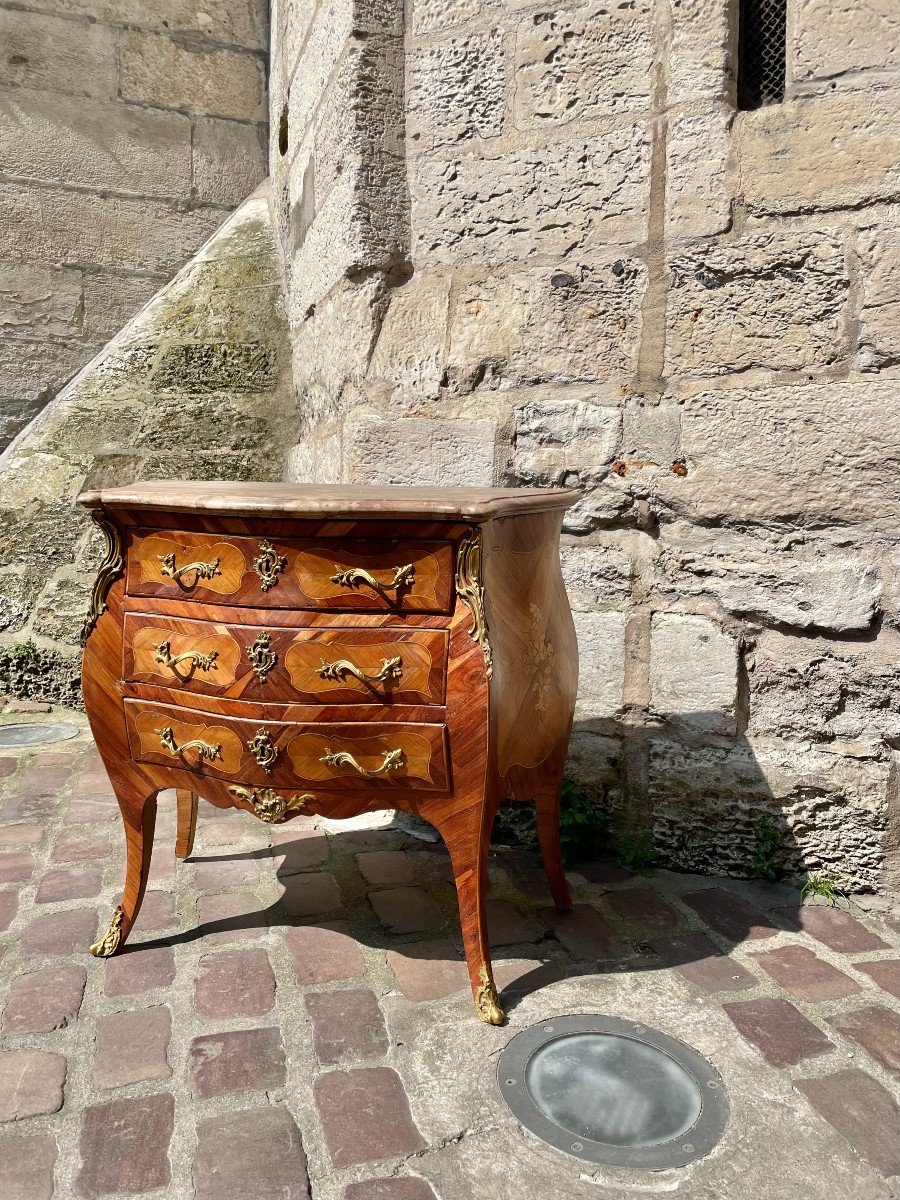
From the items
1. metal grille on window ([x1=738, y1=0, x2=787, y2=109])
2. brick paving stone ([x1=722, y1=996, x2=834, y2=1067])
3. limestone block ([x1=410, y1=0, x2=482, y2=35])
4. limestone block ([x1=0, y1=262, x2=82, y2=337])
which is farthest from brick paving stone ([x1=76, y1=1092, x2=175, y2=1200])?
limestone block ([x1=0, y1=262, x2=82, y2=337])

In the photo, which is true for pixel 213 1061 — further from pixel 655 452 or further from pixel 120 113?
pixel 120 113

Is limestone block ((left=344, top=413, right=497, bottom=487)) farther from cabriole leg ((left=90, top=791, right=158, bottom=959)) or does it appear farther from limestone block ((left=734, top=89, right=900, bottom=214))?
cabriole leg ((left=90, top=791, right=158, bottom=959))

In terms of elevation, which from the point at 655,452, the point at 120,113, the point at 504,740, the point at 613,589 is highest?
the point at 120,113

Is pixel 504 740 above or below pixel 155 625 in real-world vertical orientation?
below

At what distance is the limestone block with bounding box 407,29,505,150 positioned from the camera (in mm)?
2549

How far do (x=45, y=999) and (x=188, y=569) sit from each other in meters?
0.91

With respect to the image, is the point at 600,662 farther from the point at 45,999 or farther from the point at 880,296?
the point at 45,999

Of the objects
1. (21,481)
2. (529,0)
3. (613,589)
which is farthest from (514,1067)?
(21,481)

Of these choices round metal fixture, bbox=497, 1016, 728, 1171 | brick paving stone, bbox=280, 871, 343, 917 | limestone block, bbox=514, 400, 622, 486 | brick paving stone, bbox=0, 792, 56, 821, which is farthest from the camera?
brick paving stone, bbox=0, 792, 56, 821

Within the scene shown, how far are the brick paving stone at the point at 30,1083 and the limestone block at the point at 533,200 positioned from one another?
2.20 m

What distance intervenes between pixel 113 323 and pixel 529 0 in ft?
9.72

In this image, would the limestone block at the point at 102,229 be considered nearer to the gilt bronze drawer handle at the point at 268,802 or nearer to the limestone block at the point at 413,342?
the limestone block at the point at 413,342

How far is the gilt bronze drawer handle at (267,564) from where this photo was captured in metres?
1.74

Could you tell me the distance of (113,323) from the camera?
4688 millimetres
